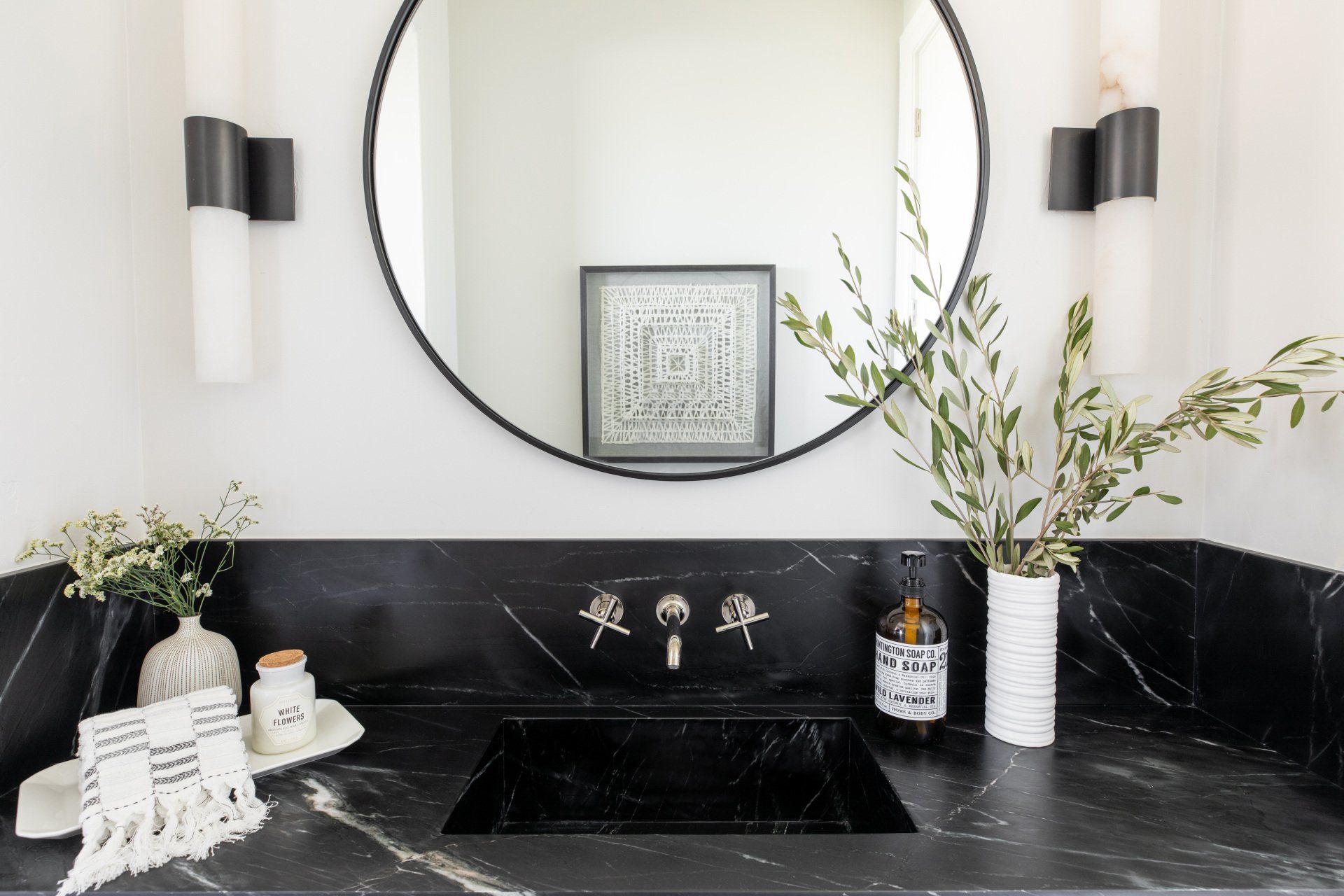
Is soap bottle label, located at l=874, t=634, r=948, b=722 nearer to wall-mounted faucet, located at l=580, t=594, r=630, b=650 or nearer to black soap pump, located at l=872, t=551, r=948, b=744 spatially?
black soap pump, located at l=872, t=551, r=948, b=744

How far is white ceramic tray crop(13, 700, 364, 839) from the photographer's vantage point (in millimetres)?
703

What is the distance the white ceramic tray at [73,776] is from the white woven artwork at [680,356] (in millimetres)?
562

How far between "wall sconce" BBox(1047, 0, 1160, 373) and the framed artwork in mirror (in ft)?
1.62

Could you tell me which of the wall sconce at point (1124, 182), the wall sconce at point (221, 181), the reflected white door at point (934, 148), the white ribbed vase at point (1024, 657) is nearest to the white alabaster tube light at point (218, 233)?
the wall sconce at point (221, 181)

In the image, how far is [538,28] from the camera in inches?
38.0

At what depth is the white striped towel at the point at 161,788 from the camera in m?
0.66

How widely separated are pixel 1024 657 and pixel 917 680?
0.49 ft

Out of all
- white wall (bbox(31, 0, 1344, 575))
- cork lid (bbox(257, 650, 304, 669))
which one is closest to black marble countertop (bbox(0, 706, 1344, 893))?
cork lid (bbox(257, 650, 304, 669))

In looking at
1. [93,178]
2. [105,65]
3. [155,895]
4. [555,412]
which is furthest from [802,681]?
[105,65]

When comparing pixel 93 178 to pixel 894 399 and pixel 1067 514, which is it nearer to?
pixel 894 399

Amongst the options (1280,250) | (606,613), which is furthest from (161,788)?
(1280,250)

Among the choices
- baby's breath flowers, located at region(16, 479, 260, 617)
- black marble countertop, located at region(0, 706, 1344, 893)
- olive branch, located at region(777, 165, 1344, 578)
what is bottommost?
black marble countertop, located at region(0, 706, 1344, 893)

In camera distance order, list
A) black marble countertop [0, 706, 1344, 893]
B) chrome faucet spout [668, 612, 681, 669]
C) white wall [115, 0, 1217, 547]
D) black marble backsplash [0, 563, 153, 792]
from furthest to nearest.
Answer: white wall [115, 0, 1217, 547]
chrome faucet spout [668, 612, 681, 669]
black marble backsplash [0, 563, 153, 792]
black marble countertop [0, 706, 1344, 893]

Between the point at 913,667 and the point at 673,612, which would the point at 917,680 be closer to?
the point at 913,667
